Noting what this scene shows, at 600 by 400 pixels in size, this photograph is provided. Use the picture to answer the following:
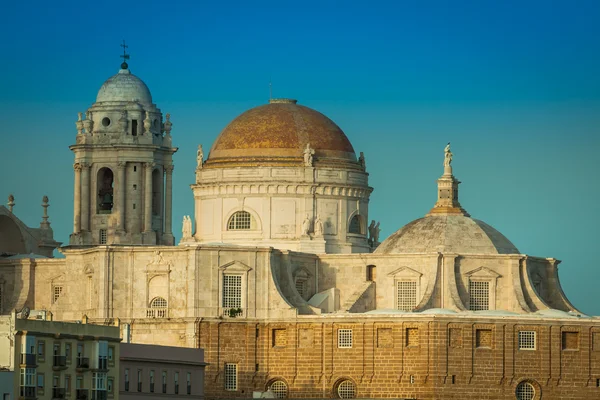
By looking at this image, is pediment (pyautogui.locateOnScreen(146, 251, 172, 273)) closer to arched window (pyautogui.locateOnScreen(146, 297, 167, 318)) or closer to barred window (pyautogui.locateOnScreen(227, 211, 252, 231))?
arched window (pyautogui.locateOnScreen(146, 297, 167, 318))

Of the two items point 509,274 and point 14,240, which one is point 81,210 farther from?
point 509,274

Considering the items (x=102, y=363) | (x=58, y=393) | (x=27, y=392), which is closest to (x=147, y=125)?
(x=102, y=363)

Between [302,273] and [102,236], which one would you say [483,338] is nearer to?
[302,273]

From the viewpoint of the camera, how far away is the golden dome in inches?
7210

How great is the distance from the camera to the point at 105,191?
614 ft

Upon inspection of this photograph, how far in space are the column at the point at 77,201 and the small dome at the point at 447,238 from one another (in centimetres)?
2123

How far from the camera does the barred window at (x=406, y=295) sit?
573 feet

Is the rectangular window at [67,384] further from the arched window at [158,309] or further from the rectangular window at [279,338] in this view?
the rectangular window at [279,338]

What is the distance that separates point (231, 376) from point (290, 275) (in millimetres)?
8782

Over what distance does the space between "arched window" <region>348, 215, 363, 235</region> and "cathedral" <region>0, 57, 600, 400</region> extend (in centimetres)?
15

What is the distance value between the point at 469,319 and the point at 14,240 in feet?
116

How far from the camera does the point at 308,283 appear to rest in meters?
176

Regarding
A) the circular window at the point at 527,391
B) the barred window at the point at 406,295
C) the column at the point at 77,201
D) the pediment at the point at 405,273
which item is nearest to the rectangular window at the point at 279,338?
the barred window at the point at 406,295

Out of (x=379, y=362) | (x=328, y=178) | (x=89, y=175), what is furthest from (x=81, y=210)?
(x=379, y=362)
